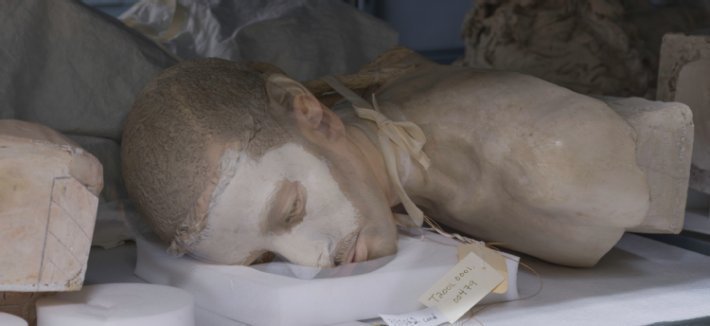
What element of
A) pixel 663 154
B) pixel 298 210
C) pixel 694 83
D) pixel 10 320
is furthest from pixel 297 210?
pixel 694 83

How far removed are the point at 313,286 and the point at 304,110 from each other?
387mm

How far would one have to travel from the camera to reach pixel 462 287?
6.42 ft

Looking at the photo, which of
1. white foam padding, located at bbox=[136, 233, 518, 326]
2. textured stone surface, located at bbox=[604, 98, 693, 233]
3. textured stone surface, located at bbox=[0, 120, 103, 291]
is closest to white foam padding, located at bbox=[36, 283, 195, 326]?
textured stone surface, located at bbox=[0, 120, 103, 291]

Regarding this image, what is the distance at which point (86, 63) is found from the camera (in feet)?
8.26

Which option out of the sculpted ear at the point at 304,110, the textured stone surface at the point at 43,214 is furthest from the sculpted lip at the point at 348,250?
the textured stone surface at the point at 43,214

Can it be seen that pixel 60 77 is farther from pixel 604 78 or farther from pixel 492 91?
pixel 604 78

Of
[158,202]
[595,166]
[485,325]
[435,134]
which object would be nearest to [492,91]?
[435,134]

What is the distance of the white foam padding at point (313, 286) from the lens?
1888 millimetres

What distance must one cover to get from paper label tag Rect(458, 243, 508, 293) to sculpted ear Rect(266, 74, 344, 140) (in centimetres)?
34

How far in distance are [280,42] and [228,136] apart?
1050mm

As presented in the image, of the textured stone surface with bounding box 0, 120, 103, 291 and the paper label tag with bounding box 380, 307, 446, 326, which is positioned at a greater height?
the textured stone surface with bounding box 0, 120, 103, 291

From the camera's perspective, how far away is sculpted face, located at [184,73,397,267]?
195 centimetres

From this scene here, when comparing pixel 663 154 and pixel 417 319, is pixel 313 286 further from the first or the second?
pixel 663 154

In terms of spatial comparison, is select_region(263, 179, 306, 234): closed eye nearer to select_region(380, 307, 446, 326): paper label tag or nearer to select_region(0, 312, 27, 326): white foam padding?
select_region(380, 307, 446, 326): paper label tag
